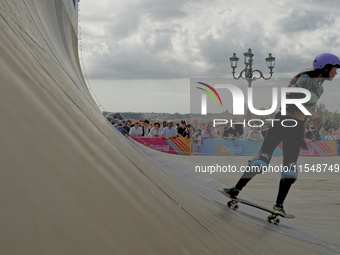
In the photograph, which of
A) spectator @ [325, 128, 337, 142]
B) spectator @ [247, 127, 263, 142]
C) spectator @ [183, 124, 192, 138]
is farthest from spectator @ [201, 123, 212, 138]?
spectator @ [325, 128, 337, 142]

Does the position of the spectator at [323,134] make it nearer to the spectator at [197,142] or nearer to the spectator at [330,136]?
the spectator at [330,136]

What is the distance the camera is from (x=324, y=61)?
4348 mm

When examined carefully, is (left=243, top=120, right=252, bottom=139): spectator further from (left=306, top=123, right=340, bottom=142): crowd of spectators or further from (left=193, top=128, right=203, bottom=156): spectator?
(left=306, top=123, right=340, bottom=142): crowd of spectators

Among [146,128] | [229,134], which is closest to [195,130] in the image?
[229,134]

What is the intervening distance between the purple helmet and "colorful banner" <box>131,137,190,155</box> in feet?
30.7

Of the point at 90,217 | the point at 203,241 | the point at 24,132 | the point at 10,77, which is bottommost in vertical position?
the point at 203,241

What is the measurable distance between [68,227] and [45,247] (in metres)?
0.07

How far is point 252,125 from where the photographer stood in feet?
46.9

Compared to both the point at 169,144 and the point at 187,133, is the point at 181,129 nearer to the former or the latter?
the point at 187,133

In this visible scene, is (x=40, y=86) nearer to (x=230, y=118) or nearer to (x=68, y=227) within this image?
(x=68, y=227)

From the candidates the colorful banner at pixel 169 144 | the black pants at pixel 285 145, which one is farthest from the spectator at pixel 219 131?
the black pants at pixel 285 145

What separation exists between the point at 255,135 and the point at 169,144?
2.86m

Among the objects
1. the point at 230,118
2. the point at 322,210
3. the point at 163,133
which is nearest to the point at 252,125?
the point at 230,118

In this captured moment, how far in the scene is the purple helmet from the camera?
4.34 metres
